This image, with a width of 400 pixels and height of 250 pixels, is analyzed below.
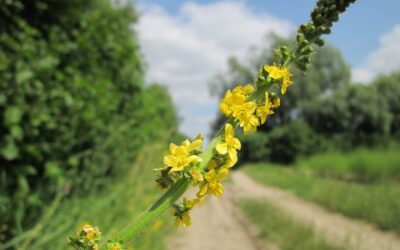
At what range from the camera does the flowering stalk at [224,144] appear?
111 cm

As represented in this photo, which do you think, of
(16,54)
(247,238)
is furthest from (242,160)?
(16,54)

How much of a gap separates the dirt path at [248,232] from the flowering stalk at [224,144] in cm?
404

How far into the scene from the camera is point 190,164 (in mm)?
1126

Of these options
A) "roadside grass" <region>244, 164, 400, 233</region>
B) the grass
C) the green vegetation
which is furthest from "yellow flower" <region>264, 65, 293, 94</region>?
"roadside grass" <region>244, 164, 400, 233</region>

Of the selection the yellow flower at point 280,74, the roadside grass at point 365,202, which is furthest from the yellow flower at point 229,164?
the roadside grass at point 365,202

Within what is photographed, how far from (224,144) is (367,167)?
17.9 m

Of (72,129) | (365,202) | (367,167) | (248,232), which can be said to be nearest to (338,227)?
(365,202)

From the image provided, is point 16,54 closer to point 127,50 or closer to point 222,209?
point 127,50

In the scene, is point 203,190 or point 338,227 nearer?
point 203,190

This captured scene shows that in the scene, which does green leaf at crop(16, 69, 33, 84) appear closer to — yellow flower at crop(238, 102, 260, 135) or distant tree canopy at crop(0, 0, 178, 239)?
distant tree canopy at crop(0, 0, 178, 239)

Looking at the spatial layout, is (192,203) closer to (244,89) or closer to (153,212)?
(153,212)

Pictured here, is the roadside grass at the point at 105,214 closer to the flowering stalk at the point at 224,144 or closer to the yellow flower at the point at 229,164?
the flowering stalk at the point at 224,144

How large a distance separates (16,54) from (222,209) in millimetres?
9060

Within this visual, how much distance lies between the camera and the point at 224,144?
114cm
